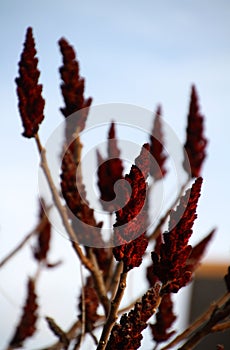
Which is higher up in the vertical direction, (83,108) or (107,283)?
(83,108)

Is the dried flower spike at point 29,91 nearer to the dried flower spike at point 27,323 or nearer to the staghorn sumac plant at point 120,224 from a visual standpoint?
the staghorn sumac plant at point 120,224

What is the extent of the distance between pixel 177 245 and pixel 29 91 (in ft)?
2.21

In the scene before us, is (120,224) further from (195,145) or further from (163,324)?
(195,145)

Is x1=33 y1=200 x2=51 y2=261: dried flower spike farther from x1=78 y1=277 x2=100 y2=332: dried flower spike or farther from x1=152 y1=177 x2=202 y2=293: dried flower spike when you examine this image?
x1=152 y1=177 x2=202 y2=293: dried flower spike

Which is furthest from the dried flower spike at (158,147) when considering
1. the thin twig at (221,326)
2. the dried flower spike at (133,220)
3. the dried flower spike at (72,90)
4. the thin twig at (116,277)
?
the dried flower spike at (133,220)

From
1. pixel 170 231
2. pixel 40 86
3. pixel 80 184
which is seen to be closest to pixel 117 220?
pixel 170 231

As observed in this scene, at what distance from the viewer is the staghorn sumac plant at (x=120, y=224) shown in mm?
1063

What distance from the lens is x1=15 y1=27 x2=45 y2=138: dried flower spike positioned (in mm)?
1486

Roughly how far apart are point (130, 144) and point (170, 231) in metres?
0.66

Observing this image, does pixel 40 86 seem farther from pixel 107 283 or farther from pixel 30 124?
pixel 107 283

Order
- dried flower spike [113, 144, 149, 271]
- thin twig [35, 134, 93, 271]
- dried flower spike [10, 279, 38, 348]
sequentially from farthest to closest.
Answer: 1. dried flower spike [10, 279, 38, 348]
2. thin twig [35, 134, 93, 271]
3. dried flower spike [113, 144, 149, 271]

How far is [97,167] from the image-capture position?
1.78m

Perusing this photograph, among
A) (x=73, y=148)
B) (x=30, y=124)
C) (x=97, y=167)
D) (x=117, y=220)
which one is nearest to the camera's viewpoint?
(x=117, y=220)

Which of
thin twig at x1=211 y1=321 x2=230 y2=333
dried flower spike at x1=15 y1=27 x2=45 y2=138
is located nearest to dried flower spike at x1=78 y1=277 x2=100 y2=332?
thin twig at x1=211 y1=321 x2=230 y2=333
